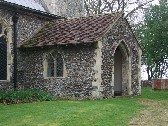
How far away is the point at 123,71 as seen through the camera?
75.6 ft

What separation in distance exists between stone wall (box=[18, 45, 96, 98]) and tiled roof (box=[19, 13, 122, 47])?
423 millimetres

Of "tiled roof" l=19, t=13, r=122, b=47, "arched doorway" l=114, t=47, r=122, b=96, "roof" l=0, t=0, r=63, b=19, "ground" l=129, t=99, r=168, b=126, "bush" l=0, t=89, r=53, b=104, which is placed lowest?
"ground" l=129, t=99, r=168, b=126

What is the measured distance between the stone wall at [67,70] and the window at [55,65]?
0.38 meters

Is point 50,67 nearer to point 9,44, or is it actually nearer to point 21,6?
point 9,44

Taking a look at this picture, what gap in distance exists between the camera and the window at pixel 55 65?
67.4 ft

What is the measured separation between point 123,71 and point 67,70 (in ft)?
15.3

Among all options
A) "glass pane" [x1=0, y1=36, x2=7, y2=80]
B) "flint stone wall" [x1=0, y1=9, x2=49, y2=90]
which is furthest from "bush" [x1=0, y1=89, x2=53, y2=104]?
"glass pane" [x1=0, y1=36, x2=7, y2=80]

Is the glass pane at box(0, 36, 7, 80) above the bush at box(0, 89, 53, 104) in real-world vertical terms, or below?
above

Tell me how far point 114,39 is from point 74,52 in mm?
2606

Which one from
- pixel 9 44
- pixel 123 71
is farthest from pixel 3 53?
pixel 123 71

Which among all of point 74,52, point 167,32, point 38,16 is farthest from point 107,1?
point 74,52

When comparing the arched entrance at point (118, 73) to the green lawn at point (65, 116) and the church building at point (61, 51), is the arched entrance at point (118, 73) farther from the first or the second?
the green lawn at point (65, 116)

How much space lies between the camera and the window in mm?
20545

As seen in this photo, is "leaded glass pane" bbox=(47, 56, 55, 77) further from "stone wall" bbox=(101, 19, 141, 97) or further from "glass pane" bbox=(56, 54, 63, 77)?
"stone wall" bbox=(101, 19, 141, 97)
